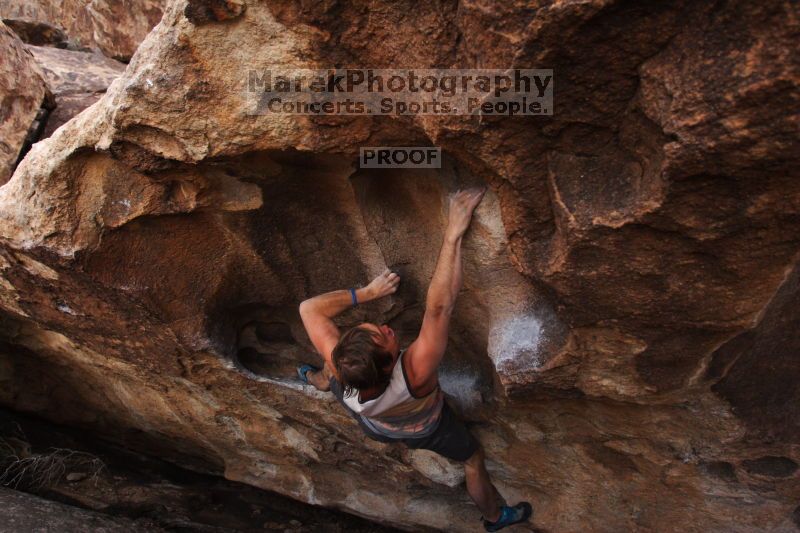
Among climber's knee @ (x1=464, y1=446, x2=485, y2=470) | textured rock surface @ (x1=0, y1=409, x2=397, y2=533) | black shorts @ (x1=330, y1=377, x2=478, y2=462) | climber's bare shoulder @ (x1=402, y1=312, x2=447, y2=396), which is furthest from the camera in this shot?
textured rock surface @ (x1=0, y1=409, x2=397, y2=533)

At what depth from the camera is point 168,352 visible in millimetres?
2275

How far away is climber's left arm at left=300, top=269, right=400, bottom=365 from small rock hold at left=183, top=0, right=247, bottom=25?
916mm

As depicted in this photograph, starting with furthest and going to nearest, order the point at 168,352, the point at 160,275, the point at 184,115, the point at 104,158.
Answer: the point at 168,352 < the point at 160,275 < the point at 104,158 < the point at 184,115

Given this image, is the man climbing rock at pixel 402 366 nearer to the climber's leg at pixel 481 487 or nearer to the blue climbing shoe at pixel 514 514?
the climber's leg at pixel 481 487

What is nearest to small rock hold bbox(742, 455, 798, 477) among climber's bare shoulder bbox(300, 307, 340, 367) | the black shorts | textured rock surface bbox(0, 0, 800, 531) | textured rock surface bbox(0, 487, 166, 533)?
textured rock surface bbox(0, 0, 800, 531)

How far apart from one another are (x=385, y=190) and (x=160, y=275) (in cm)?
81

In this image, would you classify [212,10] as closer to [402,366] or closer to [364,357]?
[364,357]

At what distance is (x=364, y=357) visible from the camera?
1765mm

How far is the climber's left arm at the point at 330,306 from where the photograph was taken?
1.96 m

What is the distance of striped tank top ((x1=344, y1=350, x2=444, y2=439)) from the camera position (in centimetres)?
189

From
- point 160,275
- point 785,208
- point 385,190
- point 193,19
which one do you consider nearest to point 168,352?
point 160,275

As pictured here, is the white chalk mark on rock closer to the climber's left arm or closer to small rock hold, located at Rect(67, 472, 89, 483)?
the climber's left arm

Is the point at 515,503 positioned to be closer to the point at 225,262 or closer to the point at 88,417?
the point at 225,262

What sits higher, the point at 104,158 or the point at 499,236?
the point at 104,158
